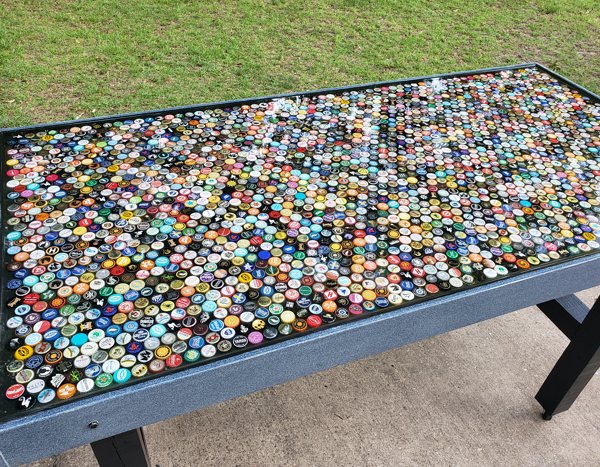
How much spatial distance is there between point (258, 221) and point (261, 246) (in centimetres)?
9

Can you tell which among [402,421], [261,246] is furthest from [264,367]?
[402,421]

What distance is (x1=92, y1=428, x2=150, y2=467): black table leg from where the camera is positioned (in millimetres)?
985

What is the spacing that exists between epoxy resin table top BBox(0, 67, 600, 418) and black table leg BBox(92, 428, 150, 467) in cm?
22

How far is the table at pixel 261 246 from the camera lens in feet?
2.85

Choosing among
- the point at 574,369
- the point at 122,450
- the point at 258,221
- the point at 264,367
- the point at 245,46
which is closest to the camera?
the point at 264,367

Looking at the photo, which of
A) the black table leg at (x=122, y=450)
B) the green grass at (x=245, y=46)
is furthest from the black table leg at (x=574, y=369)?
the green grass at (x=245, y=46)

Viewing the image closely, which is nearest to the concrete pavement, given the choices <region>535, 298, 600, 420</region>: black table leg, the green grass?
<region>535, 298, 600, 420</region>: black table leg

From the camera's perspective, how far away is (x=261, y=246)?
1.09 m

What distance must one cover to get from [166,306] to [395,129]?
3.03 feet

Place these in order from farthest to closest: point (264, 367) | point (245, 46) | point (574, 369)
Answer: point (245, 46)
point (574, 369)
point (264, 367)

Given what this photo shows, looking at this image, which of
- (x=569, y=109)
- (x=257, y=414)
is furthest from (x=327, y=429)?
(x=569, y=109)

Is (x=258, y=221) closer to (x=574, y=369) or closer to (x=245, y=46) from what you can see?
(x=574, y=369)

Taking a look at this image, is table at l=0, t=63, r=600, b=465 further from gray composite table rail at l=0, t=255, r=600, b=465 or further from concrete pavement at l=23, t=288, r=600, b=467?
concrete pavement at l=23, t=288, r=600, b=467

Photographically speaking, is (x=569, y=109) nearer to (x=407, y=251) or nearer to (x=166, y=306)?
(x=407, y=251)
